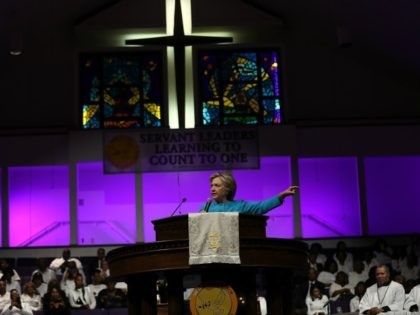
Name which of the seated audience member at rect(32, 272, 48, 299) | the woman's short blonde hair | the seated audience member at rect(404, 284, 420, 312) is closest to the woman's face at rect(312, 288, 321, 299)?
the seated audience member at rect(404, 284, 420, 312)

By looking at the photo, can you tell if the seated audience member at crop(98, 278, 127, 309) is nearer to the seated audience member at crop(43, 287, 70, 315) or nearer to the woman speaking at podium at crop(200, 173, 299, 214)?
the seated audience member at crop(43, 287, 70, 315)

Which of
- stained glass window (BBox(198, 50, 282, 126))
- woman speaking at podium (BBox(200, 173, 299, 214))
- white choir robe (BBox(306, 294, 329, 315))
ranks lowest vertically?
white choir robe (BBox(306, 294, 329, 315))

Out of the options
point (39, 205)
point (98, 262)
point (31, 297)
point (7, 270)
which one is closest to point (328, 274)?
point (98, 262)

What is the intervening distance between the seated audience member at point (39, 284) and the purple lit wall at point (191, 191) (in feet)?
11.1

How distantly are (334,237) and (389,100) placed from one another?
3095 mm

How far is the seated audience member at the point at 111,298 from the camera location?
38.7 feet

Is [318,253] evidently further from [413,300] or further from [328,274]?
[413,300]

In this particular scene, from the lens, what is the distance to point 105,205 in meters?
16.6

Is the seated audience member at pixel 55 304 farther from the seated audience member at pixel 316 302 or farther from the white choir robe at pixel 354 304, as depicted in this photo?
the white choir robe at pixel 354 304

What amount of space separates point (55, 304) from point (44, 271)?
271 centimetres

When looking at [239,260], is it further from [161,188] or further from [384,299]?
[161,188]

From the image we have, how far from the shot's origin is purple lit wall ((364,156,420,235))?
55.2 feet

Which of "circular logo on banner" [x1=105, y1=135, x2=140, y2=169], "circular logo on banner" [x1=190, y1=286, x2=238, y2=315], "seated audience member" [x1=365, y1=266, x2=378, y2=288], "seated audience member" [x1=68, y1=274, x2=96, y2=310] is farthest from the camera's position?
"circular logo on banner" [x1=105, y1=135, x2=140, y2=169]

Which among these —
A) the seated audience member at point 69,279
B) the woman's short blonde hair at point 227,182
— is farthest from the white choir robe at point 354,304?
the woman's short blonde hair at point 227,182
